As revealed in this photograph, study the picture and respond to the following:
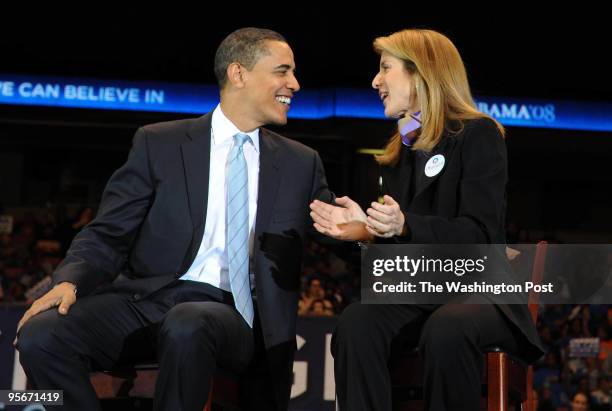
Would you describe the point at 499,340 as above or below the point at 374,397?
above

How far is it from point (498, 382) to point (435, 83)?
81 centimetres

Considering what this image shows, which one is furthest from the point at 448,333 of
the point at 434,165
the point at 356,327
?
the point at 434,165

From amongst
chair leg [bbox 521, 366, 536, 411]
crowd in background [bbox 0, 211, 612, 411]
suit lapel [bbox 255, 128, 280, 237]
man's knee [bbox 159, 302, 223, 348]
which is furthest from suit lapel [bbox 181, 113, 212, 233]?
crowd in background [bbox 0, 211, 612, 411]

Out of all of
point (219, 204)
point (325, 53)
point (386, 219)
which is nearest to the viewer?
point (386, 219)

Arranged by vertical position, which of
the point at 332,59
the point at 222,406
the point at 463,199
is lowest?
the point at 222,406

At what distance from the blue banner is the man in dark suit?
270 inches

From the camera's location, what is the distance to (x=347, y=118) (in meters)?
9.66

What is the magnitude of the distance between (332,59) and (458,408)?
8.09 metres

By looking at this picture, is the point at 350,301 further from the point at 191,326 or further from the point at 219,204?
the point at 191,326

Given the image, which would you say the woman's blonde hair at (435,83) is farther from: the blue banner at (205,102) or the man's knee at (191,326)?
the blue banner at (205,102)

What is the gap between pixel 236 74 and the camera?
273cm

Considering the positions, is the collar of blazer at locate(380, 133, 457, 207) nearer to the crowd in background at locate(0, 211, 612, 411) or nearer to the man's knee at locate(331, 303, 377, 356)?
the man's knee at locate(331, 303, 377, 356)

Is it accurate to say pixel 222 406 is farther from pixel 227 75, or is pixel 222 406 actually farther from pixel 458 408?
pixel 227 75

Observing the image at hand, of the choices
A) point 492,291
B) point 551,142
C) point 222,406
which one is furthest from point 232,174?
point 551,142
